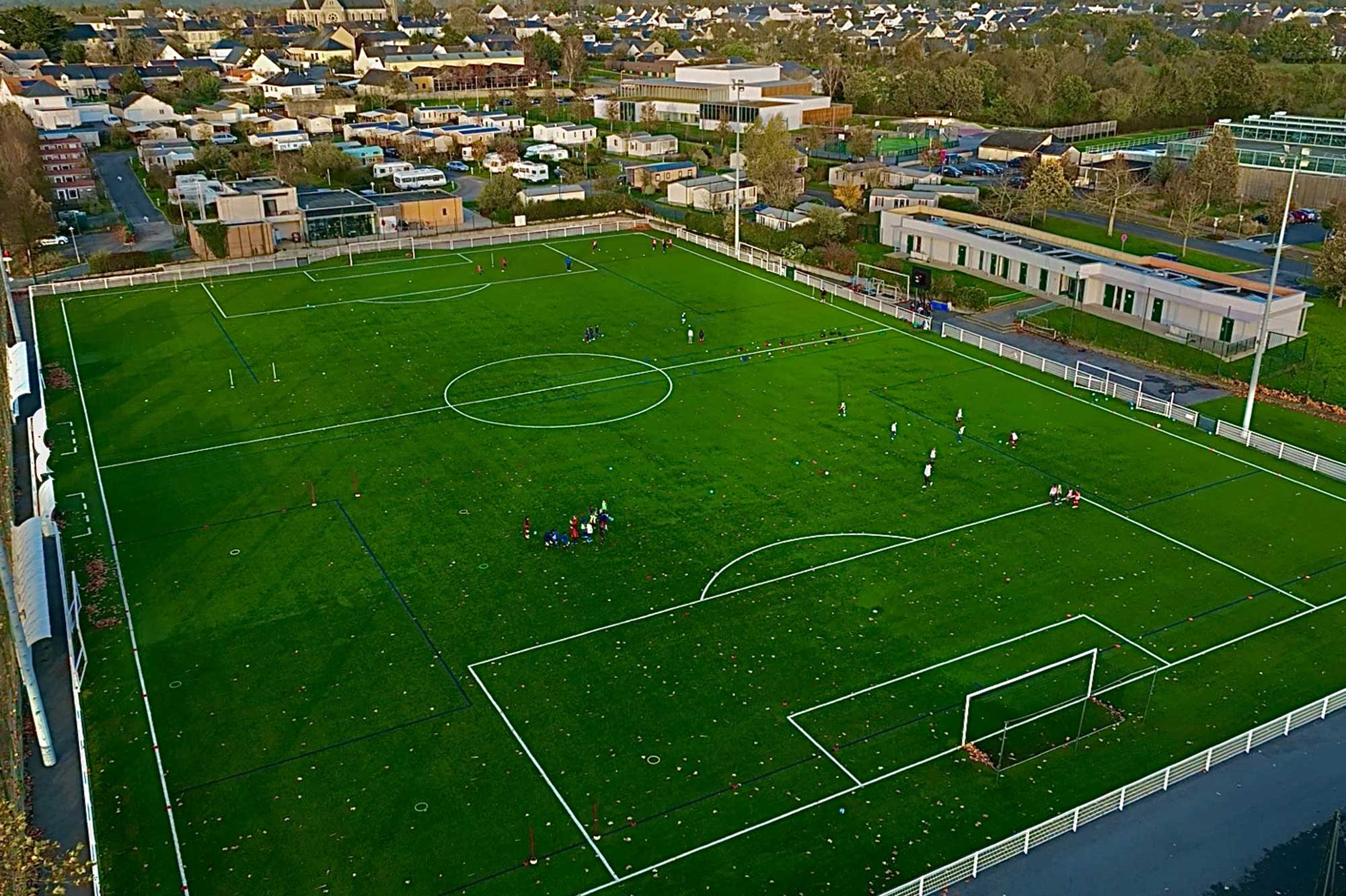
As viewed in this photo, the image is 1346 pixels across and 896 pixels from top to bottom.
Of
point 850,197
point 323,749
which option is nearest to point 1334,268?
point 850,197

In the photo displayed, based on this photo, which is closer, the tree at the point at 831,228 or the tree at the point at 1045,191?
the tree at the point at 831,228

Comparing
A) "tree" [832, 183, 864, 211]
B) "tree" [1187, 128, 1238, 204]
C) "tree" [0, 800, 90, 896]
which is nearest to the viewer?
"tree" [0, 800, 90, 896]

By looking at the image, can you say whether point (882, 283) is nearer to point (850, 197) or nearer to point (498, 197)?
point (850, 197)

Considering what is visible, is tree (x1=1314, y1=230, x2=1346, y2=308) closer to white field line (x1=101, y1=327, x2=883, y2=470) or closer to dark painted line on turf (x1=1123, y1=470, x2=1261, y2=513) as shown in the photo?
dark painted line on turf (x1=1123, y1=470, x2=1261, y2=513)

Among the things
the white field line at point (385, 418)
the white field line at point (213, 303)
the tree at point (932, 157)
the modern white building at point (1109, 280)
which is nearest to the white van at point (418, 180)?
the white field line at point (213, 303)

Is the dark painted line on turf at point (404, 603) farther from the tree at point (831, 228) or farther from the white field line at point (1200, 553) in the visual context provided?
the tree at point (831, 228)

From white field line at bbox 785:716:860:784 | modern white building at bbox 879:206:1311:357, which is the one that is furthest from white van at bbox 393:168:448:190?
white field line at bbox 785:716:860:784
